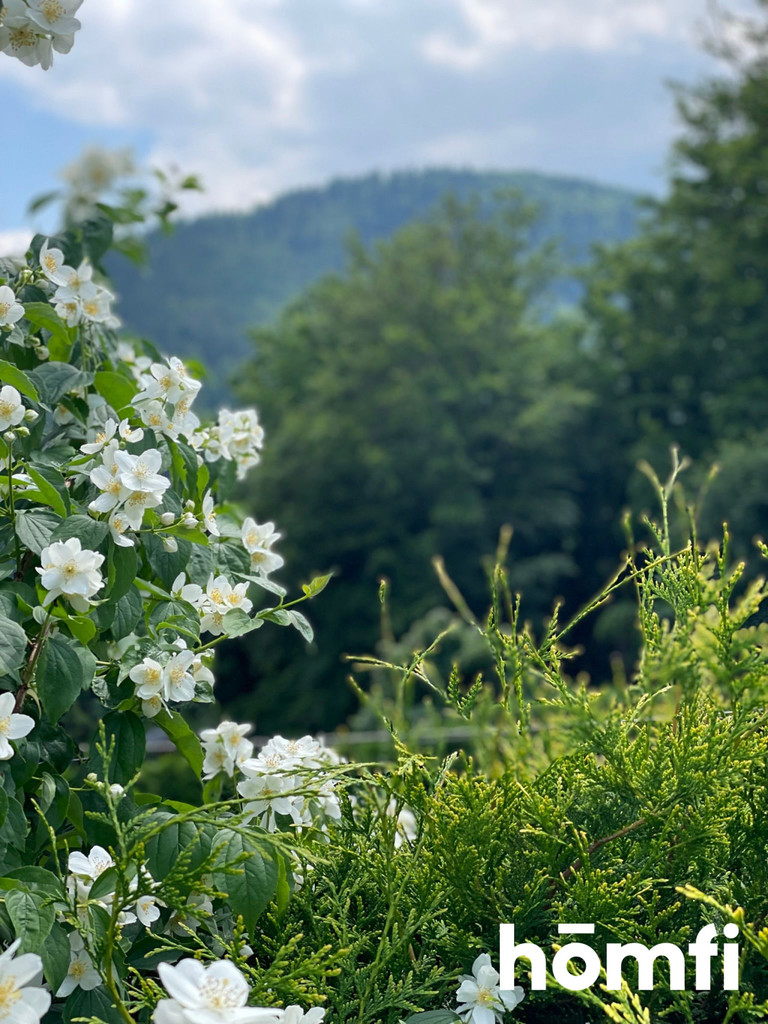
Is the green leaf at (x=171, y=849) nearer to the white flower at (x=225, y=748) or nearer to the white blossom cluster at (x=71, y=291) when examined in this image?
the white flower at (x=225, y=748)

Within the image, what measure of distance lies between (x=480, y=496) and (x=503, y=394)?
2800mm

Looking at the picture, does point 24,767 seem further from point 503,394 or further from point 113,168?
point 503,394

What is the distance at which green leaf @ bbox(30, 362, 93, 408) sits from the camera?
4.25 feet

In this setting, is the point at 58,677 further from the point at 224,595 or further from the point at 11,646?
the point at 224,595

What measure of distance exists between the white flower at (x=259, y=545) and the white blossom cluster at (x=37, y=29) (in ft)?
2.34

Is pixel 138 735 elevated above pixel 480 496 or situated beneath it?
situated beneath

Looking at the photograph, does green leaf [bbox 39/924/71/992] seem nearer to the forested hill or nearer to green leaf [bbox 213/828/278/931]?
green leaf [bbox 213/828/278/931]

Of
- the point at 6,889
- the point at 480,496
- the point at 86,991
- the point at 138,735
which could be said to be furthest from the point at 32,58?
the point at 480,496

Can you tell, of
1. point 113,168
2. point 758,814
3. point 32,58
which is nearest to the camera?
point 758,814

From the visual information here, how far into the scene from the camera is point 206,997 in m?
0.86

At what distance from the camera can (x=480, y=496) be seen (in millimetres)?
24203

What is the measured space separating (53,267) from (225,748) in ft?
2.52

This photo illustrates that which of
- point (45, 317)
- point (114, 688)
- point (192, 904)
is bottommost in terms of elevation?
point (192, 904)

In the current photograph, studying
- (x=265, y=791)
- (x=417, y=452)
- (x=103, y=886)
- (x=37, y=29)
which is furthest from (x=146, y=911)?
(x=417, y=452)
